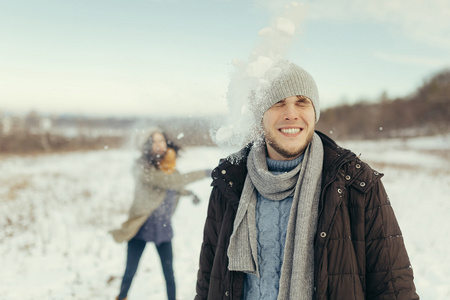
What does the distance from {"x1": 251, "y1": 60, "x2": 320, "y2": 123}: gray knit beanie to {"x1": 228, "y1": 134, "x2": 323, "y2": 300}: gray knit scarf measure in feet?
0.78

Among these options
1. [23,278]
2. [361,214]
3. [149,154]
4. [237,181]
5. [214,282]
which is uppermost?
[149,154]

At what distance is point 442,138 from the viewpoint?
98.3 ft

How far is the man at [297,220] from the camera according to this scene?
1193mm

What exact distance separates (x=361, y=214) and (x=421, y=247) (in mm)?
5127

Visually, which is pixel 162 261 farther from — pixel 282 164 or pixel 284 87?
pixel 284 87

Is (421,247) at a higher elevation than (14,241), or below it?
higher

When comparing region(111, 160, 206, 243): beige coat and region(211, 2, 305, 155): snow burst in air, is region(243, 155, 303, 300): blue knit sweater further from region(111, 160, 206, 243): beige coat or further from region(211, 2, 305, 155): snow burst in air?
region(111, 160, 206, 243): beige coat

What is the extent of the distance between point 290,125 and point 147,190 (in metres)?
2.24

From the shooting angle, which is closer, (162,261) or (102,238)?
(162,261)

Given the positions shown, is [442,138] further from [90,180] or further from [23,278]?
[23,278]

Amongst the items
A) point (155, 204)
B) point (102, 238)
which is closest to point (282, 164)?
point (155, 204)

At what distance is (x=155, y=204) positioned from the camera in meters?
3.15

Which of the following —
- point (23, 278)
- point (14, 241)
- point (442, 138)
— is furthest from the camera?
point (442, 138)

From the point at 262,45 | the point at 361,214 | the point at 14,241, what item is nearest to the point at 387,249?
the point at 361,214
